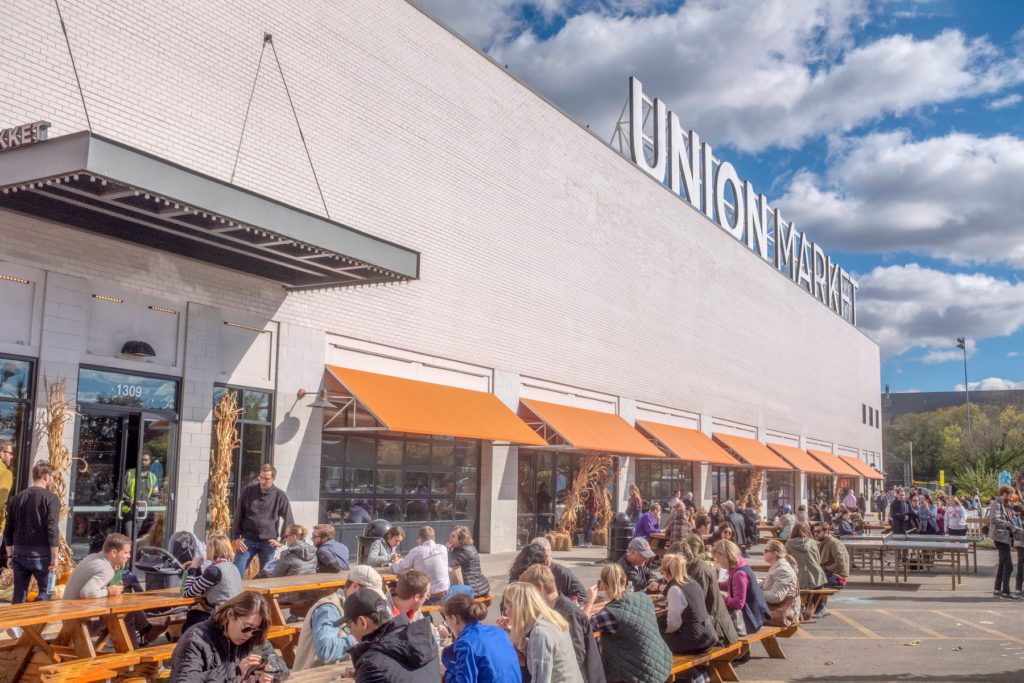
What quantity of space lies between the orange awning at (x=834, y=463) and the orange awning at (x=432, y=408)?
30346 mm

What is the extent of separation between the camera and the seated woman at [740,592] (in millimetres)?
10242

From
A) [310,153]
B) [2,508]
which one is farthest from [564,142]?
[2,508]

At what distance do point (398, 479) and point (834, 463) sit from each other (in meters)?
36.4

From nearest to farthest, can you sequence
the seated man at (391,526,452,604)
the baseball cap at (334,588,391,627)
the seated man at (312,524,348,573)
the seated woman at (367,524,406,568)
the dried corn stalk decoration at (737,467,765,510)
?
the baseball cap at (334,588,391,627)
the seated man at (391,526,452,604)
the seated man at (312,524,348,573)
the seated woman at (367,524,406,568)
the dried corn stalk decoration at (737,467,765,510)


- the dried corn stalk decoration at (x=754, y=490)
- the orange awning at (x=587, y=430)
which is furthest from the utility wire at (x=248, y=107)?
the dried corn stalk decoration at (x=754, y=490)

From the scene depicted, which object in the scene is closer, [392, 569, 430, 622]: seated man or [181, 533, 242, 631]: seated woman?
[392, 569, 430, 622]: seated man

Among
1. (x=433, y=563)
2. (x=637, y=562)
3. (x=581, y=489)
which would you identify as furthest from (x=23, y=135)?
(x=581, y=489)

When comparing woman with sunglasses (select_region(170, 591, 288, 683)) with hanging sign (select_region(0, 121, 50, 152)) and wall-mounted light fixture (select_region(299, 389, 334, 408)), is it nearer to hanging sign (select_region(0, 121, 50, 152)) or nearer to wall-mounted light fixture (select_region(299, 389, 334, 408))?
hanging sign (select_region(0, 121, 50, 152))

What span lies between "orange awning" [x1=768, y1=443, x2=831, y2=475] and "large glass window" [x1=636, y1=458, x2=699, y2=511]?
9447 mm

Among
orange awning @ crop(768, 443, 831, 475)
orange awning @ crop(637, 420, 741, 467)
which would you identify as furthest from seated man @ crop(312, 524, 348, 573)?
orange awning @ crop(768, 443, 831, 475)

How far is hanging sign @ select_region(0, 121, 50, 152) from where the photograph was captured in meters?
10.8

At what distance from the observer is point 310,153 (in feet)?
55.2

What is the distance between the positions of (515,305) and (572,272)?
3.40m

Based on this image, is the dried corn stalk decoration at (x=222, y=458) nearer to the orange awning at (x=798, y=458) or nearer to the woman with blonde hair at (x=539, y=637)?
the woman with blonde hair at (x=539, y=637)
